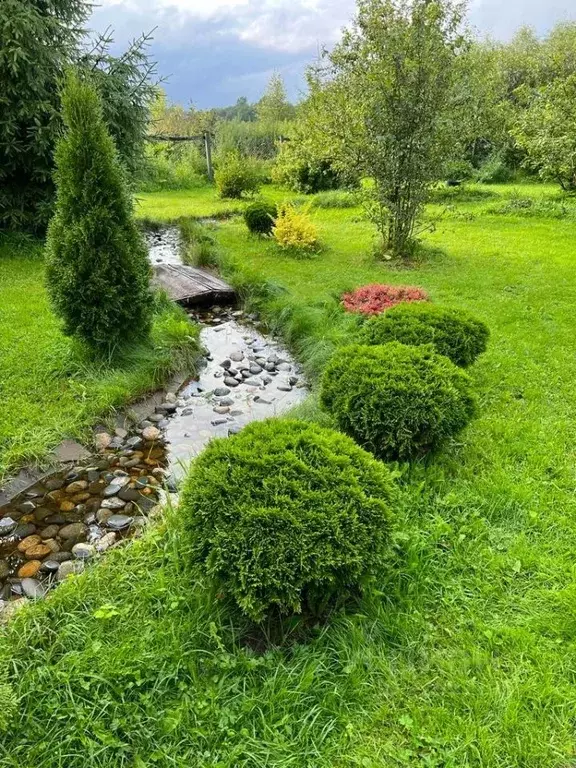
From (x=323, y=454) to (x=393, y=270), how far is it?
6.43 m

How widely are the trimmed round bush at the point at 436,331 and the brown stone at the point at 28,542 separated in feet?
9.20

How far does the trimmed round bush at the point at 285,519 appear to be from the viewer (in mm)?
2023

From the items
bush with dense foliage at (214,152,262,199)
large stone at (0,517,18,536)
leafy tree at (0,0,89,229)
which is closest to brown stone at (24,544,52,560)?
large stone at (0,517,18,536)

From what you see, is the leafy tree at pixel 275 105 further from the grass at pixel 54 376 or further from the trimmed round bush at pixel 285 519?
the trimmed round bush at pixel 285 519

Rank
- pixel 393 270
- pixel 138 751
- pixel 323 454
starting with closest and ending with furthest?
pixel 138 751 → pixel 323 454 → pixel 393 270

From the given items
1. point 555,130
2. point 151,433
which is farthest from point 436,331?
point 555,130

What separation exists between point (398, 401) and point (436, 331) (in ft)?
3.85

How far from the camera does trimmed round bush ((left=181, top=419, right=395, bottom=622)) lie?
2.02 meters

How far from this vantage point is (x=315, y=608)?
227 cm

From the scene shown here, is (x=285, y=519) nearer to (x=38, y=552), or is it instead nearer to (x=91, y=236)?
(x=38, y=552)

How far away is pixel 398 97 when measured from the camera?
7324mm

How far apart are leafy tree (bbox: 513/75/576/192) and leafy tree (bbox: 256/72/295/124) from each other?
19.7m

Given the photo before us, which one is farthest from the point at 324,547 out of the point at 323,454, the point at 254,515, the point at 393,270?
the point at 393,270

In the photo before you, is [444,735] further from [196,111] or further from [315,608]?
[196,111]
